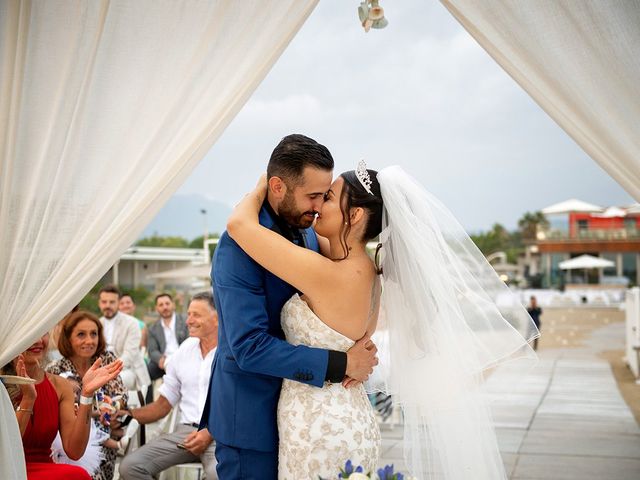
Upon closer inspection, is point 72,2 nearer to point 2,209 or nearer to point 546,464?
point 2,209

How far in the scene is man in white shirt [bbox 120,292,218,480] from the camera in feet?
13.2

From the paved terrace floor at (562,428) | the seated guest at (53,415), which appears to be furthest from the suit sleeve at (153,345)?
the seated guest at (53,415)

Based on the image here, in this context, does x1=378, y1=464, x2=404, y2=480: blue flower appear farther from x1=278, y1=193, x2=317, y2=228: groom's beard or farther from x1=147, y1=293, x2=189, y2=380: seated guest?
x1=147, y1=293, x2=189, y2=380: seated guest

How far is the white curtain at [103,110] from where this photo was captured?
2723 millimetres

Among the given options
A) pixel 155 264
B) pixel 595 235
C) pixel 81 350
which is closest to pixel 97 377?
pixel 81 350

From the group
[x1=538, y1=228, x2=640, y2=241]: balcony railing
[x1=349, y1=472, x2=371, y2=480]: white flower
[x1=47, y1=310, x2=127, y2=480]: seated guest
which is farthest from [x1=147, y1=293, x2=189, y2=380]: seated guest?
[x1=538, y1=228, x2=640, y2=241]: balcony railing

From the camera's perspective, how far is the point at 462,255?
2920 mm

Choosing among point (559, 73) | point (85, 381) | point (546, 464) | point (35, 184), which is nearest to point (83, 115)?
point (35, 184)

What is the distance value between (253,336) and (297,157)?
66 cm

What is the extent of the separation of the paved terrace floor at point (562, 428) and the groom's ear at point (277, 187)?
4.56ft

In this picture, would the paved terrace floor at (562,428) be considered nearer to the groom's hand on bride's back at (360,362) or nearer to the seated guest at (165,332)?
the groom's hand on bride's back at (360,362)

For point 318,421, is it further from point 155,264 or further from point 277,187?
point 155,264

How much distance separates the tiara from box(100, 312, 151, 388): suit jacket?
464cm

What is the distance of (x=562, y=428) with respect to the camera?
8.55 meters
